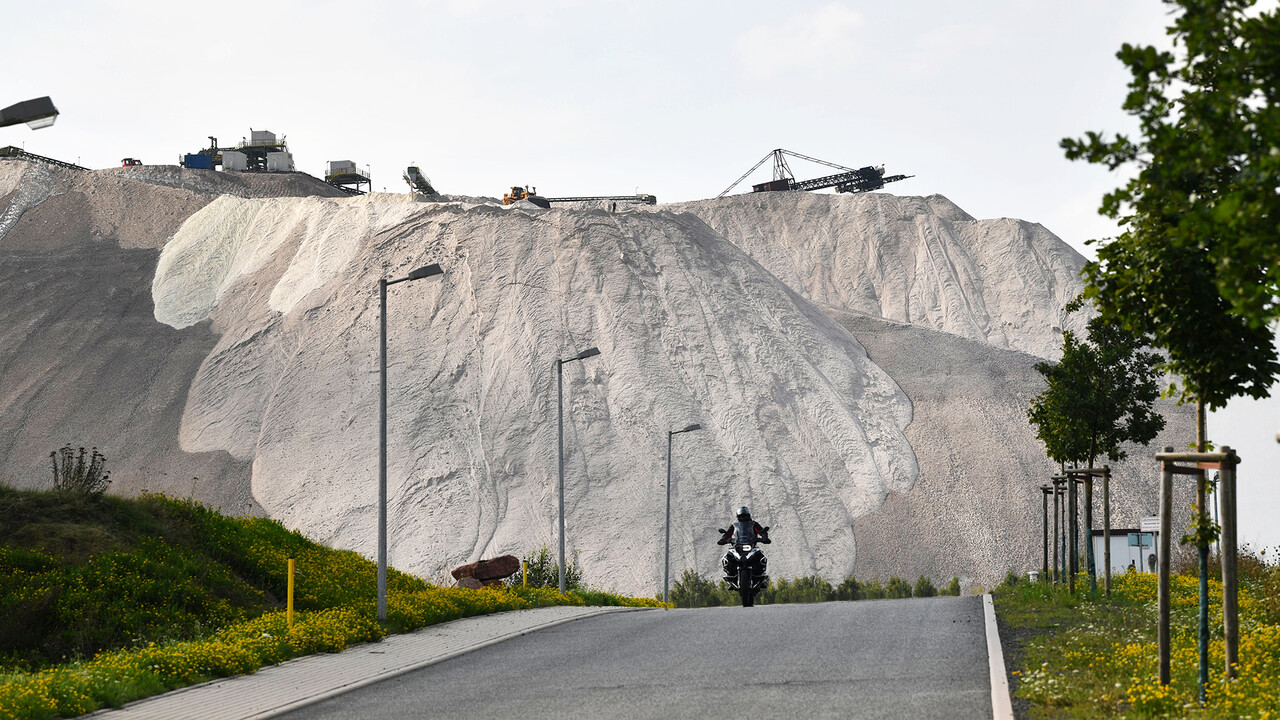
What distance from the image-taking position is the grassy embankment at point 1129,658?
947cm

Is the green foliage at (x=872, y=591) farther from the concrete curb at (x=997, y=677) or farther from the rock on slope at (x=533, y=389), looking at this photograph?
the concrete curb at (x=997, y=677)

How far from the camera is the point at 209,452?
58.6 meters

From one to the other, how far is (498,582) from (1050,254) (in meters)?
74.3

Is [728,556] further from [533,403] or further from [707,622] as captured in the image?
[533,403]

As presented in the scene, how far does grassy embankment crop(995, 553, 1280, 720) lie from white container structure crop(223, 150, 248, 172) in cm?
9252

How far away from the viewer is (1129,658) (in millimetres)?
12469

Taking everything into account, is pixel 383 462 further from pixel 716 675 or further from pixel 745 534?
pixel 745 534

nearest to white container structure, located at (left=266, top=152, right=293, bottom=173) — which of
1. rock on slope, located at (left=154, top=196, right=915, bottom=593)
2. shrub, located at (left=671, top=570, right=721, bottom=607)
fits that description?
rock on slope, located at (left=154, top=196, right=915, bottom=593)

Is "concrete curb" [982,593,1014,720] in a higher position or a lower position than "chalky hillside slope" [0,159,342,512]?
lower

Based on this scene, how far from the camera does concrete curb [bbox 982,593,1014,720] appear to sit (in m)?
10.1

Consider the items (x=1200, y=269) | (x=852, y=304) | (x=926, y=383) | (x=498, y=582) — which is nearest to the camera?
(x=1200, y=269)

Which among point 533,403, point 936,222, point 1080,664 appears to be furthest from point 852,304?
point 1080,664

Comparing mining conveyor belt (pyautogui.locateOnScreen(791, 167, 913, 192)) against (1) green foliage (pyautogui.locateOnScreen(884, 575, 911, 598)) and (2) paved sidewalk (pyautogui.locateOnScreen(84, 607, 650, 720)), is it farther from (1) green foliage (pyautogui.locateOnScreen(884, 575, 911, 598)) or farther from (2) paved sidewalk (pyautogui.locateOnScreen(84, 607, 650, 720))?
(2) paved sidewalk (pyautogui.locateOnScreen(84, 607, 650, 720))

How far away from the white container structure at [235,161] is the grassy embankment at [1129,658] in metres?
92.5
